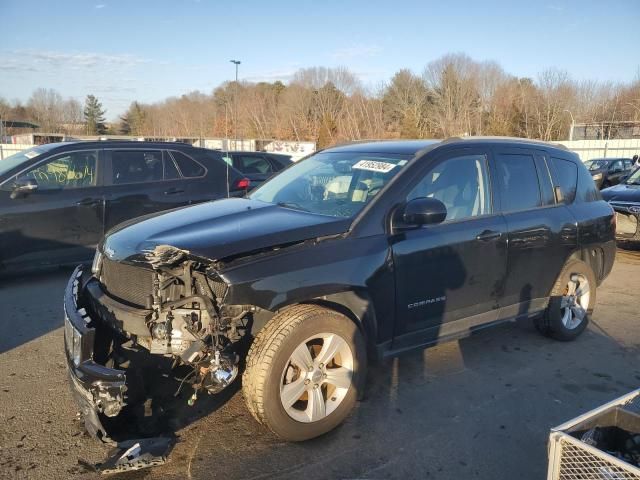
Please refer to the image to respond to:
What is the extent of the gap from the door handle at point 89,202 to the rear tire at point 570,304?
5533 mm

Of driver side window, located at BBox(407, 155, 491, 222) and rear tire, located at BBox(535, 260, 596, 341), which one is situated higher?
driver side window, located at BBox(407, 155, 491, 222)

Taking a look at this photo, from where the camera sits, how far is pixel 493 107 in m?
58.7

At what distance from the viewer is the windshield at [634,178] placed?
10266 millimetres

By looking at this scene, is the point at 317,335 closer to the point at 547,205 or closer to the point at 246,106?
the point at 547,205

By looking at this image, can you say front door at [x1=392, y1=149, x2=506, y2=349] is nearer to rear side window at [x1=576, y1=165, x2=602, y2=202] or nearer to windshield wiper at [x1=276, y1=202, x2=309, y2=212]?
windshield wiper at [x1=276, y1=202, x2=309, y2=212]

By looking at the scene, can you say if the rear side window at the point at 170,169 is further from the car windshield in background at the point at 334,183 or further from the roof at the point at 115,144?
the car windshield in background at the point at 334,183

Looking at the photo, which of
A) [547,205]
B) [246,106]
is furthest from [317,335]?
[246,106]

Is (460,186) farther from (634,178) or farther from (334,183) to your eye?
(634,178)

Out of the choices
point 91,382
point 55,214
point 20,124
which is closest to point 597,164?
point 55,214

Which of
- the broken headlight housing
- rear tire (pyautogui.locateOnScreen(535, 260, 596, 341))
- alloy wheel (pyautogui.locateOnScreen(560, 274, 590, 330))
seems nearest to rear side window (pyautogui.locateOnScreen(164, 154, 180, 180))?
the broken headlight housing

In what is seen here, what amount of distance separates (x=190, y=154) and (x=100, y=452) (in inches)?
215

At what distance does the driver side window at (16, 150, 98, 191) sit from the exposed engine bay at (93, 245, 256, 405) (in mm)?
4346

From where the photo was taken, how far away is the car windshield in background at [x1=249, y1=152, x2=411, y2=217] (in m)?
3.76

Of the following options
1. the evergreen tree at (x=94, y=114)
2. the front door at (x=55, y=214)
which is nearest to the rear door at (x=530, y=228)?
the front door at (x=55, y=214)
